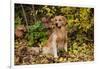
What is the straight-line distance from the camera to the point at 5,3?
1.74 m

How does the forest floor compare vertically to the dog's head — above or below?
below

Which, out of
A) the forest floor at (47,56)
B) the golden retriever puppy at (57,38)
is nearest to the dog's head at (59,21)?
the golden retriever puppy at (57,38)

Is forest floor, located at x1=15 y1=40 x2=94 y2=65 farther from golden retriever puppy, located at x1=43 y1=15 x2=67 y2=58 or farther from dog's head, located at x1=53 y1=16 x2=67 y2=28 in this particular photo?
dog's head, located at x1=53 y1=16 x2=67 y2=28

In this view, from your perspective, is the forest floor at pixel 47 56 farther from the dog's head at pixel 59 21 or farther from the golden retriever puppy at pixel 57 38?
the dog's head at pixel 59 21

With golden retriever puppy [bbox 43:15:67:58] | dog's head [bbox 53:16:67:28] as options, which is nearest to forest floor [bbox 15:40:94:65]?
golden retriever puppy [bbox 43:15:67:58]

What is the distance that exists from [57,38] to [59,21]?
146mm

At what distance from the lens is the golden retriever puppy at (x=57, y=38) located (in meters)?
1.85

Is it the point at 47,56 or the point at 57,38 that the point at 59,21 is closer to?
the point at 57,38

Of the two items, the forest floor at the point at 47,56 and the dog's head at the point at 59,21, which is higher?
the dog's head at the point at 59,21

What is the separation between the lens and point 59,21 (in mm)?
1873

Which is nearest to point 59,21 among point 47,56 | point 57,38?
point 57,38

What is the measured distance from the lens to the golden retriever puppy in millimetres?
1850

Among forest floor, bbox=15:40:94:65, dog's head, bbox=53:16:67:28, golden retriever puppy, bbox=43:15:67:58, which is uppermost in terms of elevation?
dog's head, bbox=53:16:67:28
